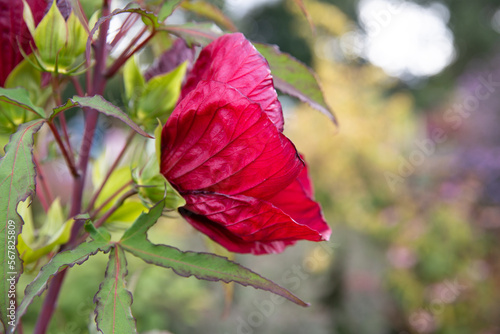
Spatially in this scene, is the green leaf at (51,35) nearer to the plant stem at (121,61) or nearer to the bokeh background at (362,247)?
the plant stem at (121,61)

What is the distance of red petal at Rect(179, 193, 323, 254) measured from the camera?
256mm

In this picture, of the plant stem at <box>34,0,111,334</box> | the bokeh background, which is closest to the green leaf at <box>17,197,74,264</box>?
the plant stem at <box>34,0,111,334</box>

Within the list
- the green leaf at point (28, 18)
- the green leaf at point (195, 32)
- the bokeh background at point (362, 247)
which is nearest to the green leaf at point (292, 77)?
the green leaf at point (195, 32)

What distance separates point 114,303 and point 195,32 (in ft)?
0.60

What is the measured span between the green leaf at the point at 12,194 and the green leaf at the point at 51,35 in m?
0.06

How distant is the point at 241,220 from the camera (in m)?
0.26

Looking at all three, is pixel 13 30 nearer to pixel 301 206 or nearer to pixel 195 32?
pixel 195 32

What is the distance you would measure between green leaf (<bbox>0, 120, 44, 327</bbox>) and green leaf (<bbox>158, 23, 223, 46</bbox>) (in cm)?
12

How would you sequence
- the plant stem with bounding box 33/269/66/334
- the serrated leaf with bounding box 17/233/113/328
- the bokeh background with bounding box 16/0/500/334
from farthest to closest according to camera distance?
the bokeh background with bounding box 16/0/500/334
the plant stem with bounding box 33/269/66/334
the serrated leaf with bounding box 17/233/113/328

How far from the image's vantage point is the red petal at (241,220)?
0.84ft

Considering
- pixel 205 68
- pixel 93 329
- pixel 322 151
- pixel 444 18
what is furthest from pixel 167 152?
pixel 444 18

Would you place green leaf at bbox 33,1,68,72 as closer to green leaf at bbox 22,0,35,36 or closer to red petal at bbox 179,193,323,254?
green leaf at bbox 22,0,35,36

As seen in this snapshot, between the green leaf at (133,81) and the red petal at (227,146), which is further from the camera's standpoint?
the green leaf at (133,81)

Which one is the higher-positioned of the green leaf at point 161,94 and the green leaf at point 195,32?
the green leaf at point 195,32
